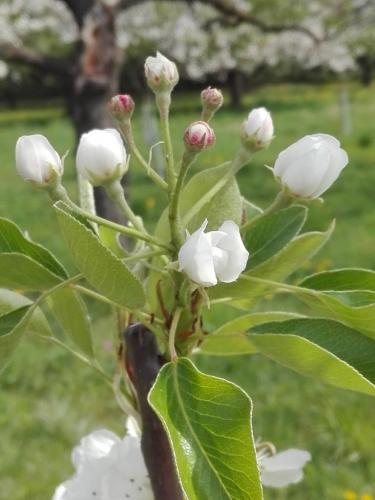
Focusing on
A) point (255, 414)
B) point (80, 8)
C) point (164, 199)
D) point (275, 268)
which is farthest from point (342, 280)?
point (164, 199)

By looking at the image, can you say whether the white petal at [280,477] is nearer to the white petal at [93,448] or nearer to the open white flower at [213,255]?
the white petal at [93,448]

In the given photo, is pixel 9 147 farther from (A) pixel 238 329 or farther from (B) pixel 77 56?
(A) pixel 238 329

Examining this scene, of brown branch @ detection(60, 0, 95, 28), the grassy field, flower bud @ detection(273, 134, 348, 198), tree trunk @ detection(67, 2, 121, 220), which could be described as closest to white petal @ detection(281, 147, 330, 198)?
flower bud @ detection(273, 134, 348, 198)

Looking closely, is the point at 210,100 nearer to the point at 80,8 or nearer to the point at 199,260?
the point at 199,260

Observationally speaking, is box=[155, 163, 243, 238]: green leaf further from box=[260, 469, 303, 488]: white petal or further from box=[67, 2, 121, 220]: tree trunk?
box=[67, 2, 121, 220]: tree trunk

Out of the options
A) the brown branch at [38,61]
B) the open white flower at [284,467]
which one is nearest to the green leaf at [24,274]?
the open white flower at [284,467]

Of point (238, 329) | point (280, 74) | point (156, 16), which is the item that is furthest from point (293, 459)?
point (280, 74)
